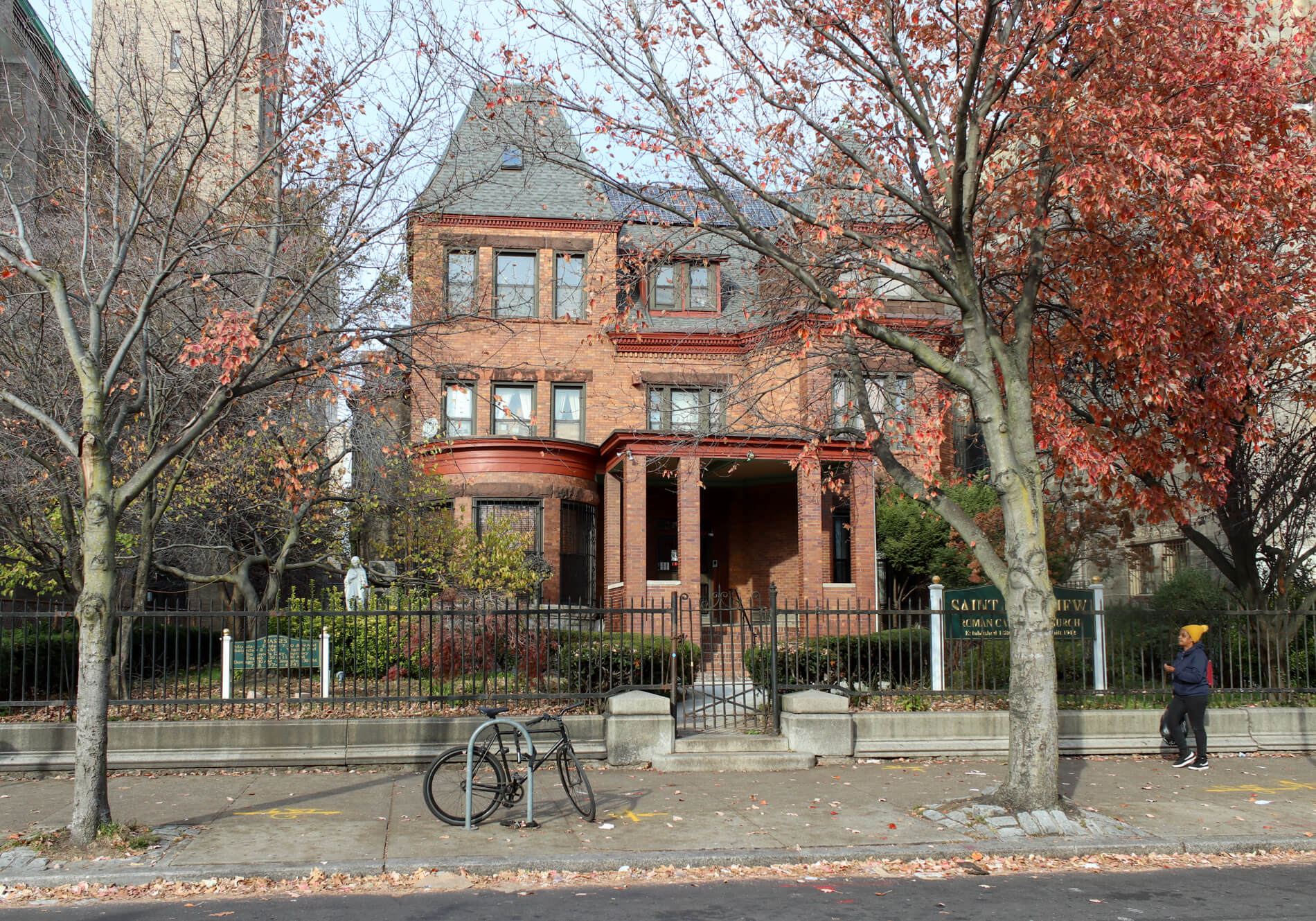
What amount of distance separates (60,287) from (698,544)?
48.0 feet

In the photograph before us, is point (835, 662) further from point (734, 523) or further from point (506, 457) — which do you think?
point (734, 523)

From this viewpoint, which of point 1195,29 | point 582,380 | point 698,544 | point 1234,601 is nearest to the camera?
point 1195,29

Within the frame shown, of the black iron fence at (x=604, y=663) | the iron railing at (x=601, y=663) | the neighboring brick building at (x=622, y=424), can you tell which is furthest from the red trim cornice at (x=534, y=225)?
the black iron fence at (x=604, y=663)

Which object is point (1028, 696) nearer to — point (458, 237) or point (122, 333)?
point (122, 333)

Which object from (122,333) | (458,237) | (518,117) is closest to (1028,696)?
(518,117)

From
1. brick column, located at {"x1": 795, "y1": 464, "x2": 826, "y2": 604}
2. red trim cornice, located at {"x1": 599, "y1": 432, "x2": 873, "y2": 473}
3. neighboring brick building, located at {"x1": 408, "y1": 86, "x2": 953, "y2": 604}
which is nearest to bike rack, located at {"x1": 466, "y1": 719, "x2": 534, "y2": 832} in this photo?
neighboring brick building, located at {"x1": 408, "y1": 86, "x2": 953, "y2": 604}

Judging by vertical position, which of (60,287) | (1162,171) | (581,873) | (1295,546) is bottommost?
(581,873)

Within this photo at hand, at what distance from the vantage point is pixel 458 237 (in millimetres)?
22828

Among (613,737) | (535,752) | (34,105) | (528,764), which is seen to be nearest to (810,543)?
(613,737)

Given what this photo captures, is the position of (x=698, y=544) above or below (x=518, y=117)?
below

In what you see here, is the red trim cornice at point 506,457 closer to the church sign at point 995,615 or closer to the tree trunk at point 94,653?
the church sign at point 995,615

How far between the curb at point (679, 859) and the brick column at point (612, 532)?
14.6 meters

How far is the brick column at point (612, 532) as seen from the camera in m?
22.8

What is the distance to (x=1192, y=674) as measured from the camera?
11734mm
